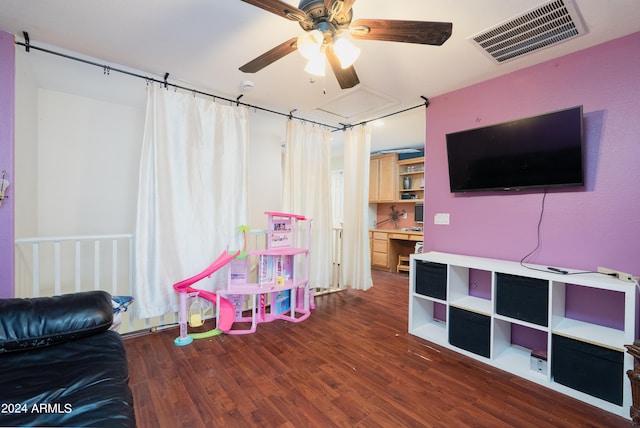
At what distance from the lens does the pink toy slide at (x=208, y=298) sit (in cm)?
242

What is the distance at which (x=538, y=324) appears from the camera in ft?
6.22

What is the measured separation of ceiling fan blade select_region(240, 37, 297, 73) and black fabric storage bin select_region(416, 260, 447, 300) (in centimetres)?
205

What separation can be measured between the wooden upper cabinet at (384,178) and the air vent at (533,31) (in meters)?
3.24

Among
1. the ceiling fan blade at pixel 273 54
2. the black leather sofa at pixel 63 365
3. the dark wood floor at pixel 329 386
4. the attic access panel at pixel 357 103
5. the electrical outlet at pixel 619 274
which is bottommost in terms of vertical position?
the dark wood floor at pixel 329 386

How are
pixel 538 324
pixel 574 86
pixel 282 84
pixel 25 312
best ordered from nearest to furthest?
1. pixel 25 312
2. pixel 538 324
3. pixel 574 86
4. pixel 282 84

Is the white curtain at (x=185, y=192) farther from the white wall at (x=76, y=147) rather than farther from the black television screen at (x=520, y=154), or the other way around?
the black television screen at (x=520, y=154)

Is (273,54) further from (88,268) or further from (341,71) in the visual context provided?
(88,268)

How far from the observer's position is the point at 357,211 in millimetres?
3848

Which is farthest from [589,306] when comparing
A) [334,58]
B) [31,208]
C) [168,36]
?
[31,208]

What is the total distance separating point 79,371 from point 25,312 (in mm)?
469

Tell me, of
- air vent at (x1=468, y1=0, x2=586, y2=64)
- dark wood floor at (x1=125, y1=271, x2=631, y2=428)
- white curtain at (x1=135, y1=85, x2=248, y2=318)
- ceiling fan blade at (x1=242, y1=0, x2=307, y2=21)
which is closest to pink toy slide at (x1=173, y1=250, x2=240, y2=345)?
dark wood floor at (x1=125, y1=271, x2=631, y2=428)

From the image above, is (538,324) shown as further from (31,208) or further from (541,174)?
(31,208)

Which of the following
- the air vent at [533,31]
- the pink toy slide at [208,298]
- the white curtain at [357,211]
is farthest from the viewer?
the white curtain at [357,211]

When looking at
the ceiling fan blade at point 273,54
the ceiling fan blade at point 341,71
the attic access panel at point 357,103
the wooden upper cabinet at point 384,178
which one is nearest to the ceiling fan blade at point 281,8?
the ceiling fan blade at point 273,54
